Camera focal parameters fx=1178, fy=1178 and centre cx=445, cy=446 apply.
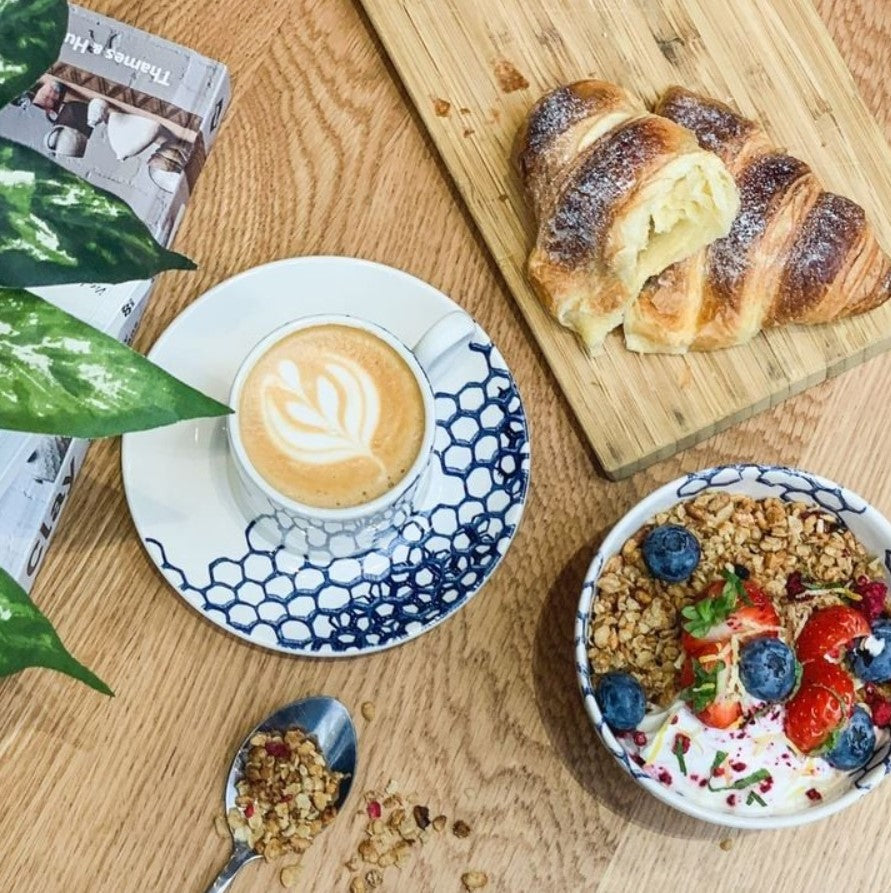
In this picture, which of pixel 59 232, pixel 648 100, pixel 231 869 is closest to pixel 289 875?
pixel 231 869

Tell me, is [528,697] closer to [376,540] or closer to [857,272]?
[376,540]

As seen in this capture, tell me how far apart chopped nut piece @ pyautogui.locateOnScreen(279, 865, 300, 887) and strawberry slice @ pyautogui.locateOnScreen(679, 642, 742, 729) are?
0.38 m

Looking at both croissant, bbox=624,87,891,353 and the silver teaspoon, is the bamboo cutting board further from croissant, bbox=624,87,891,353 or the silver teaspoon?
the silver teaspoon

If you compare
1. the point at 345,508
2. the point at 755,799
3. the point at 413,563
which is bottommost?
the point at 755,799

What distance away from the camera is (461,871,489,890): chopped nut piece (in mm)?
1058

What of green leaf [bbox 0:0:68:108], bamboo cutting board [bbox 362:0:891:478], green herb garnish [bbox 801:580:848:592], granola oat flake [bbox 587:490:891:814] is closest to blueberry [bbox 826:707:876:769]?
granola oat flake [bbox 587:490:891:814]

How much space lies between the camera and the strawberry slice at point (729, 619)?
100 centimetres

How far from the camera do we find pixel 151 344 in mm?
1084

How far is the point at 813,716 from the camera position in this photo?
989mm

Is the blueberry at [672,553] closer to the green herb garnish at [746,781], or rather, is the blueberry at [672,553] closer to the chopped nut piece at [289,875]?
the green herb garnish at [746,781]

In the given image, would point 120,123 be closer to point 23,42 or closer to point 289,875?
point 23,42

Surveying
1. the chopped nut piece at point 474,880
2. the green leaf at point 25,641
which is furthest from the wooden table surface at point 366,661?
the green leaf at point 25,641

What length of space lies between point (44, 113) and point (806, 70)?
28.7 inches

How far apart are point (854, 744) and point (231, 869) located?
55 cm
